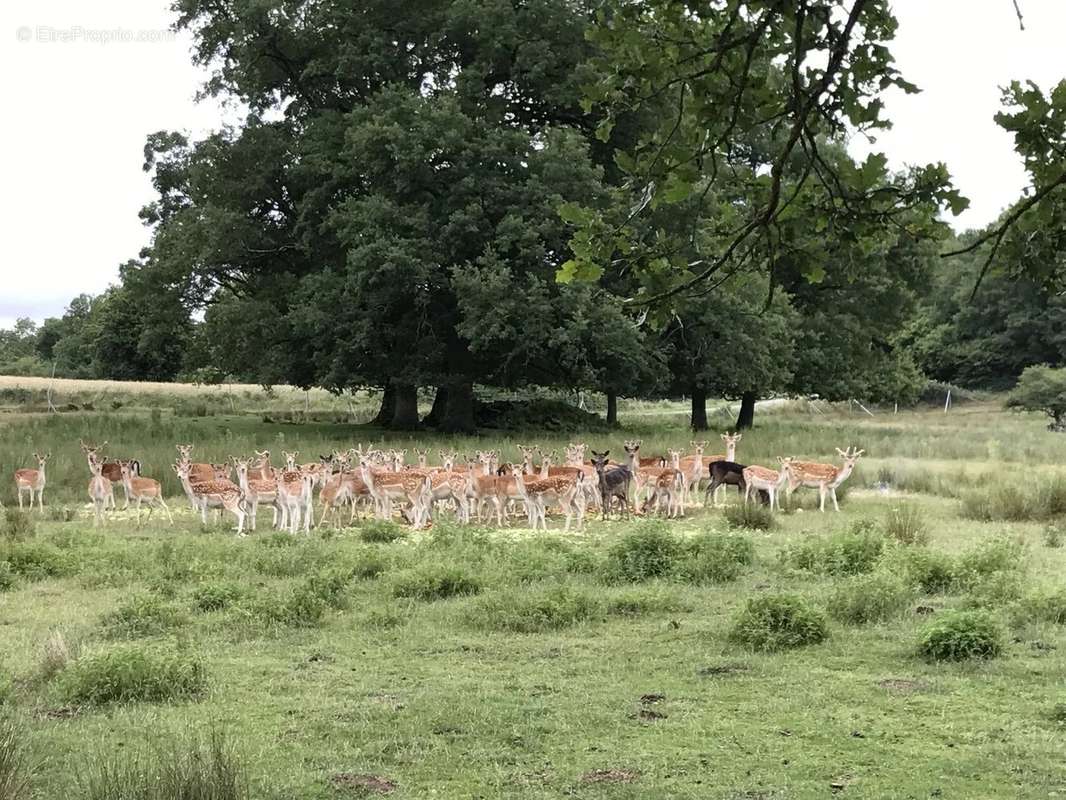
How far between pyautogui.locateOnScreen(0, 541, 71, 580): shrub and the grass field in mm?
36

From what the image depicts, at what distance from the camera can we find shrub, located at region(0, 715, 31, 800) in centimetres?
447

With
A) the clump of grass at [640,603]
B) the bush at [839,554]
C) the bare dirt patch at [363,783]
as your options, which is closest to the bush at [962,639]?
the clump of grass at [640,603]

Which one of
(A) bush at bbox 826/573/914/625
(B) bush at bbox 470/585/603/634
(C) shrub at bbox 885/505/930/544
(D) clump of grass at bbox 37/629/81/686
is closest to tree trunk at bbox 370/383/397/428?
(C) shrub at bbox 885/505/930/544

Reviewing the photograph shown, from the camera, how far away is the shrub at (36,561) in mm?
11258

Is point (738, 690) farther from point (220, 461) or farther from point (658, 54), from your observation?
point (220, 461)

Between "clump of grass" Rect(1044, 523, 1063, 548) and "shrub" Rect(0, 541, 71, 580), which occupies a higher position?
"clump of grass" Rect(1044, 523, 1063, 548)

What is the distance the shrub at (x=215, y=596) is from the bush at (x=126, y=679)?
7.92 ft

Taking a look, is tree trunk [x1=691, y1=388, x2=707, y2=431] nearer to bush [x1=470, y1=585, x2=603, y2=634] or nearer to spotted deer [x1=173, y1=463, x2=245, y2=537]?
spotted deer [x1=173, y1=463, x2=245, y2=537]

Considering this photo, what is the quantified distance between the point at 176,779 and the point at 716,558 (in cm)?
759

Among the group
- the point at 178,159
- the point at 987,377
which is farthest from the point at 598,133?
the point at 987,377

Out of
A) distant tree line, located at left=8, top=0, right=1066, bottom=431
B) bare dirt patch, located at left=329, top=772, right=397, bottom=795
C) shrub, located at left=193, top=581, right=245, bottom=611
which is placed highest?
distant tree line, located at left=8, top=0, right=1066, bottom=431

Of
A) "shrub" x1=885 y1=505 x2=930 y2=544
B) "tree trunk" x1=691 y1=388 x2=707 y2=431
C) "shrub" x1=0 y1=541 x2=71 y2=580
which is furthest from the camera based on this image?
"tree trunk" x1=691 y1=388 x2=707 y2=431

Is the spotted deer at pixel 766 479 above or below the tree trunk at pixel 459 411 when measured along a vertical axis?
below

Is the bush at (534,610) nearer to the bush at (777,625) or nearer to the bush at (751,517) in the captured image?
the bush at (777,625)
